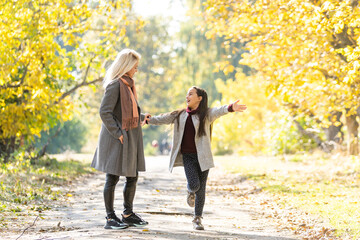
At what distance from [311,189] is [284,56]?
347 cm

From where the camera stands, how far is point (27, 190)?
10633mm

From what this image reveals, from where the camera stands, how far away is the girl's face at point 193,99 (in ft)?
23.8

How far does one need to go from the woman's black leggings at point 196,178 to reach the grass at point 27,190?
2.48 meters

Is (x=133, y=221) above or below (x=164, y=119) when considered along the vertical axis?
below

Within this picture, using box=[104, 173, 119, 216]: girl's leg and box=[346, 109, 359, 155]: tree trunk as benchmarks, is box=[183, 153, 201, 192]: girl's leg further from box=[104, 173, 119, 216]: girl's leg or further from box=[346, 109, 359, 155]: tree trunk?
box=[346, 109, 359, 155]: tree trunk

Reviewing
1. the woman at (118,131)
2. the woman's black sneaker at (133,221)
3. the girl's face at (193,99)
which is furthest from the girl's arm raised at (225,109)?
the woman's black sneaker at (133,221)

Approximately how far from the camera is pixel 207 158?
23.2 feet

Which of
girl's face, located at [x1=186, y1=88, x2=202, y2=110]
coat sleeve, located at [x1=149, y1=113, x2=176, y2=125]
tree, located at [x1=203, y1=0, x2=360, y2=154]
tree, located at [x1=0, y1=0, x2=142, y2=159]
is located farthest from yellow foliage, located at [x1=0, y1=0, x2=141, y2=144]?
girl's face, located at [x1=186, y1=88, x2=202, y2=110]

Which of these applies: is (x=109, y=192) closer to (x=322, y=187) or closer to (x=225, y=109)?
(x=225, y=109)

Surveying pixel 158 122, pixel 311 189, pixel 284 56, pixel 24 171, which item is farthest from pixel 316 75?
pixel 24 171

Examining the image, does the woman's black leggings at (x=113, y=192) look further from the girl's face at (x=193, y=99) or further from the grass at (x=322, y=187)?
the grass at (x=322, y=187)

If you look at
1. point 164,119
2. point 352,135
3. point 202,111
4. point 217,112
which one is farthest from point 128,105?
point 352,135

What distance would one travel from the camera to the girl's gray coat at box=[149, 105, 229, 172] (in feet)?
23.2

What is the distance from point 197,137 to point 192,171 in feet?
1.51
